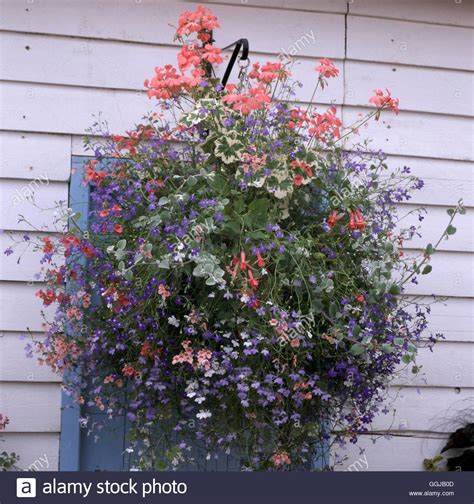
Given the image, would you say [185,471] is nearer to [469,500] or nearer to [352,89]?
[469,500]

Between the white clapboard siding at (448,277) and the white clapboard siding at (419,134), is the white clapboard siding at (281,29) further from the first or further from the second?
the white clapboard siding at (448,277)

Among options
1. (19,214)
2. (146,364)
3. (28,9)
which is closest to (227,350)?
(146,364)

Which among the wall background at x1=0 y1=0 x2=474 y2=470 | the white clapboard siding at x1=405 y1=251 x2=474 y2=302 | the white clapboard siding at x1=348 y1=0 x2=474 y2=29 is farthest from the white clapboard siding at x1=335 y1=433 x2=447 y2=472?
the white clapboard siding at x1=348 y1=0 x2=474 y2=29

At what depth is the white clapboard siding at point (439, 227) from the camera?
3.51m

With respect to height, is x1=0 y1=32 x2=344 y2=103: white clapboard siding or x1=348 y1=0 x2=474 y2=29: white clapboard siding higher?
x1=348 y1=0 x2=474 y2=29: white clapboard siding

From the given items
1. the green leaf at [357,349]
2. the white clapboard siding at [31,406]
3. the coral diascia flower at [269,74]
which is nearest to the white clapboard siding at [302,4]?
the coral diascia flower at [269,74]

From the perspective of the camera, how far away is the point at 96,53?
3348 mm

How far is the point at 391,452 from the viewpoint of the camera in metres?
3.46

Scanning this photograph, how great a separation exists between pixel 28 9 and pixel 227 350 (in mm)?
1585

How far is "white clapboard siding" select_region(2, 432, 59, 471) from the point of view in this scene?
320 centimetres

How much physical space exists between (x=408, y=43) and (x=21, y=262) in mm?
1785

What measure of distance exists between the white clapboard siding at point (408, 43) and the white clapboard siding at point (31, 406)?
5.80ft

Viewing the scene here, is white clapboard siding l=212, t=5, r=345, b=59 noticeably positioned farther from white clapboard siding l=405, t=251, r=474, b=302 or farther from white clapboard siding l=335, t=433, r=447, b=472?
white clapboard siding l=335, t=433, r=447, b=472

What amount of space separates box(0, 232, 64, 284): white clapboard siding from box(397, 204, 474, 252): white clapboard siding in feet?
4.59
